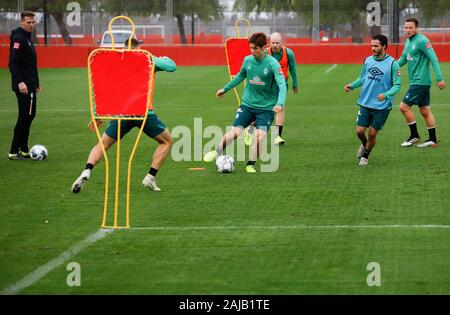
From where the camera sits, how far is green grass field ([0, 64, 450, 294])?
790 cm

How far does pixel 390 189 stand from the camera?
12.2 m

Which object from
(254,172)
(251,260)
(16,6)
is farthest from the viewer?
(16,6)

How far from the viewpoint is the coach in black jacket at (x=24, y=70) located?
49.1 ft

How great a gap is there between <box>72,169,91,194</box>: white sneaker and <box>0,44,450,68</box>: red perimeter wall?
110 feet

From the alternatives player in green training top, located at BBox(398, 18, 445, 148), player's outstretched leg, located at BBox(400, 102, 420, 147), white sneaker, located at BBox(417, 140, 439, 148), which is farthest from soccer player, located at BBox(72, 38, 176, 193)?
white sneaker, located at BBox(417, 140, 439, 148)

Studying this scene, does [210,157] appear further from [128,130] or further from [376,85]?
[128,130]

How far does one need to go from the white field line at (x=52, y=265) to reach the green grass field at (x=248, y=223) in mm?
51

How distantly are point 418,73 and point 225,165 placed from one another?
179 inches

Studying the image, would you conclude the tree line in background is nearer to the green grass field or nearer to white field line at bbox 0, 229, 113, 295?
the green grass field

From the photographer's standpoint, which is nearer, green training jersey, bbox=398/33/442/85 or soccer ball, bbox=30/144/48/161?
soccer ball, bbox=30/144/48/161

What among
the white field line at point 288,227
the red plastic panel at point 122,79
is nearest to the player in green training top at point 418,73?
the white field line at point 288,227

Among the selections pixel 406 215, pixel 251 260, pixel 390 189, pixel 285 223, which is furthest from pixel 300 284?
pixel 390 189
